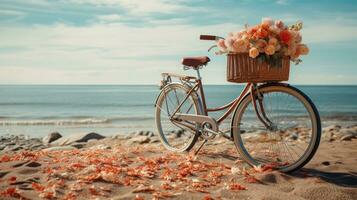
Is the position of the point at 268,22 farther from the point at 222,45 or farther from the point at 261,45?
the point at 222,45

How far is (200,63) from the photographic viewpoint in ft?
20.4

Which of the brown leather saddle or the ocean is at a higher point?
the brown leather saddle

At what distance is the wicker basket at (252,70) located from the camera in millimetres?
4961

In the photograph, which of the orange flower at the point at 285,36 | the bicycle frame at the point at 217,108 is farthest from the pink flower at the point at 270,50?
the bicycle frame at the point at 217,108

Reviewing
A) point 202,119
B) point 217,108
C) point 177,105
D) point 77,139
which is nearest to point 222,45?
point 217,108

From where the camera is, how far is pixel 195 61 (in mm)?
6219

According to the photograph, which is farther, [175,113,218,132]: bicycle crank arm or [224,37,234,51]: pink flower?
[175,113,218,132]: bicycle crank arm

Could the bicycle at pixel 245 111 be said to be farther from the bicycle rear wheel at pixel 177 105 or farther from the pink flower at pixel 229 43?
the pink flower at pixel 229 43

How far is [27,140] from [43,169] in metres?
9.80

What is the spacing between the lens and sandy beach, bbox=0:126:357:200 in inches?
178

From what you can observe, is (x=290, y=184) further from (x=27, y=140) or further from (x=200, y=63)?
(x=27, y=140)

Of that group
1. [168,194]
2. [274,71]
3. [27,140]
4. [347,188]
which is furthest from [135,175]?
[27,140]

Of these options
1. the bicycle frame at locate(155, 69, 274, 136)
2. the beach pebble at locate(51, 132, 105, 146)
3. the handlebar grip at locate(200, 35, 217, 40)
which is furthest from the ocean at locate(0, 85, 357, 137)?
the handlebar grip at locate(200, 35, 217, 40)

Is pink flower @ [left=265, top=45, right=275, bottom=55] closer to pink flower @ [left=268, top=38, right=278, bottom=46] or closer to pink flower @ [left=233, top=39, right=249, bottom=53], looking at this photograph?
pink flower @ [left=268, top=38, right=278, bottom=46]
